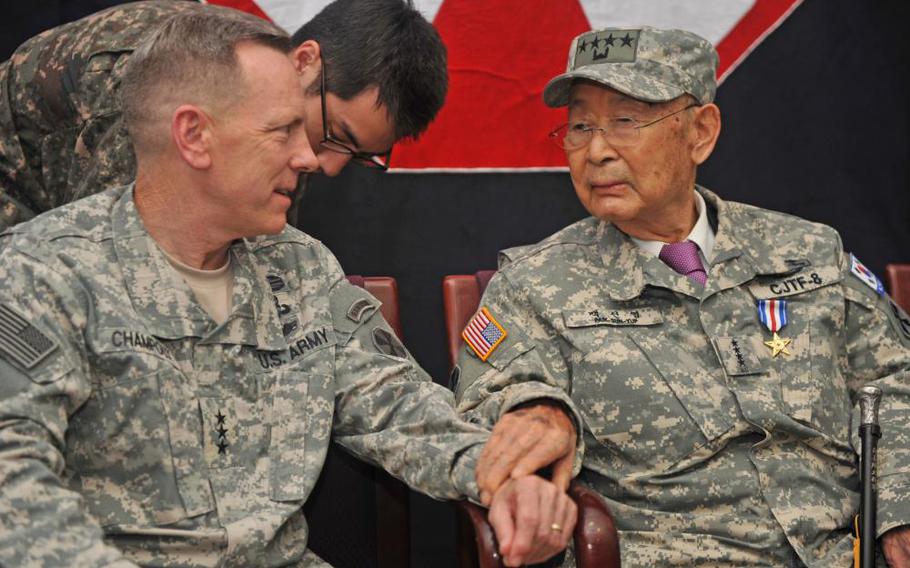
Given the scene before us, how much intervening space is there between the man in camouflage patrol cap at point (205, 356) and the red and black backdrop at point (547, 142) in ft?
3.32

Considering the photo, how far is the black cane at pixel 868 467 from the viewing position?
207cm

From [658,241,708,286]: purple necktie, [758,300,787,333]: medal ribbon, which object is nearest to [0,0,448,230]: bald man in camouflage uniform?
[658,241,708,286]: purple necktie

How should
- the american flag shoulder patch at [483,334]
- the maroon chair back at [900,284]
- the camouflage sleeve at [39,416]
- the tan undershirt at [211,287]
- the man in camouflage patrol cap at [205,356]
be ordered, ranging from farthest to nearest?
the maroon chair back at [900,284] < the american flag shoulder patch at [483,334] < the tan undershirt at [211,287] < the man in camouflage patrol cap at [205,356] < the camouflage sleeve at [39,416]

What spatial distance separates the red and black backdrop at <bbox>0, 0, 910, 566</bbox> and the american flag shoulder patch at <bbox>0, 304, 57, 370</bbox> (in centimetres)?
151

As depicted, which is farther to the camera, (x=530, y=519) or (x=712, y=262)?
(x=712, y=262)

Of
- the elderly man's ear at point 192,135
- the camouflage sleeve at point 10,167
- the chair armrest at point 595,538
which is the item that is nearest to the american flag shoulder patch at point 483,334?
the chair armrest at point 595,538

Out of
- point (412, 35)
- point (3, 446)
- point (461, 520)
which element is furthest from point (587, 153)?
point (3, 446)

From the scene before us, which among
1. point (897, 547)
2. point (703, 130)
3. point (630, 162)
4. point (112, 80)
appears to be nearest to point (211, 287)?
point (112, 80)

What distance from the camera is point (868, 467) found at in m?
2.12

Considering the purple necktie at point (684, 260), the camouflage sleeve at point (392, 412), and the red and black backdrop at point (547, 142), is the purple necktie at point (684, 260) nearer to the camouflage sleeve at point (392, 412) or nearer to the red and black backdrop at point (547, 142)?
the camouflage sleeve at point (392, 412)

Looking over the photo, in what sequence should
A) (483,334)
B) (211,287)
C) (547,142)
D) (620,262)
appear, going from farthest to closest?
(547,142)
(620,262)
(483,334)
(211,287)

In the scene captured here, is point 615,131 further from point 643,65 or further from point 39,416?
point 39,416

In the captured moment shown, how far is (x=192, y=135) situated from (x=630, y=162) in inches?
37.0

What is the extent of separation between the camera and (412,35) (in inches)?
101
